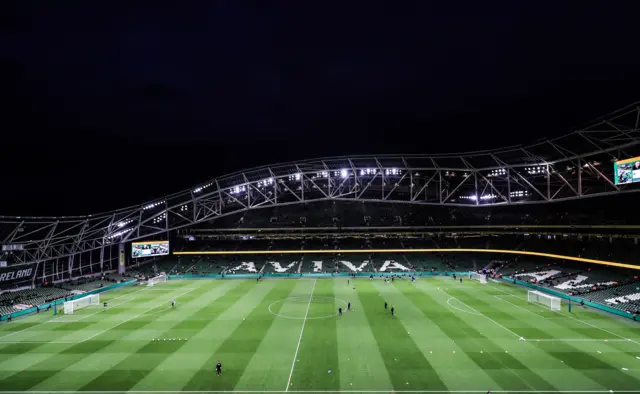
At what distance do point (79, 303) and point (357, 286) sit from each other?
105 ft

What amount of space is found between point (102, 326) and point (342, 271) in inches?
1491

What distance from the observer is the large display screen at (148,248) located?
5275 centimetres

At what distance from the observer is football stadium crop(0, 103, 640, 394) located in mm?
20016

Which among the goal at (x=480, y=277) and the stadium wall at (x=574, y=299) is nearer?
the stadium wall at (x=574, y=299)

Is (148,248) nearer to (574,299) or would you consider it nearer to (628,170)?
(574,299)

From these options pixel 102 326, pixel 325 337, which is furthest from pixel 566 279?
pixel 102 326

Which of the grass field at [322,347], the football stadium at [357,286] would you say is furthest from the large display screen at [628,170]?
the grass field at [322,347]

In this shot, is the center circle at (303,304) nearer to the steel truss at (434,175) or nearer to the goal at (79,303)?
the steel truss at (434,175)

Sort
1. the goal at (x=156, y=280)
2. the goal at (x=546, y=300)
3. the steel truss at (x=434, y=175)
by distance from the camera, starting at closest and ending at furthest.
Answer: the steel truss at (x=434, y=175) → the goal at (x=546, y=300) → the goal at (x=156, y=280)

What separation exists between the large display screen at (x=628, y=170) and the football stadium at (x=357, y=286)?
0.47 ft

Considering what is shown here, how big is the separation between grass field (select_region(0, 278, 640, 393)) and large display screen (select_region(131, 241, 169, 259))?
14.6 m

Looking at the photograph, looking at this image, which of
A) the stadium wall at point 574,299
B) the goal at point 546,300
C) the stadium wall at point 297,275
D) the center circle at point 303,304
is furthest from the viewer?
the stadium wall at point 297,275

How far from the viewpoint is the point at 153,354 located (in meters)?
22.9

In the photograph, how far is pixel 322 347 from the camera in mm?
23578
